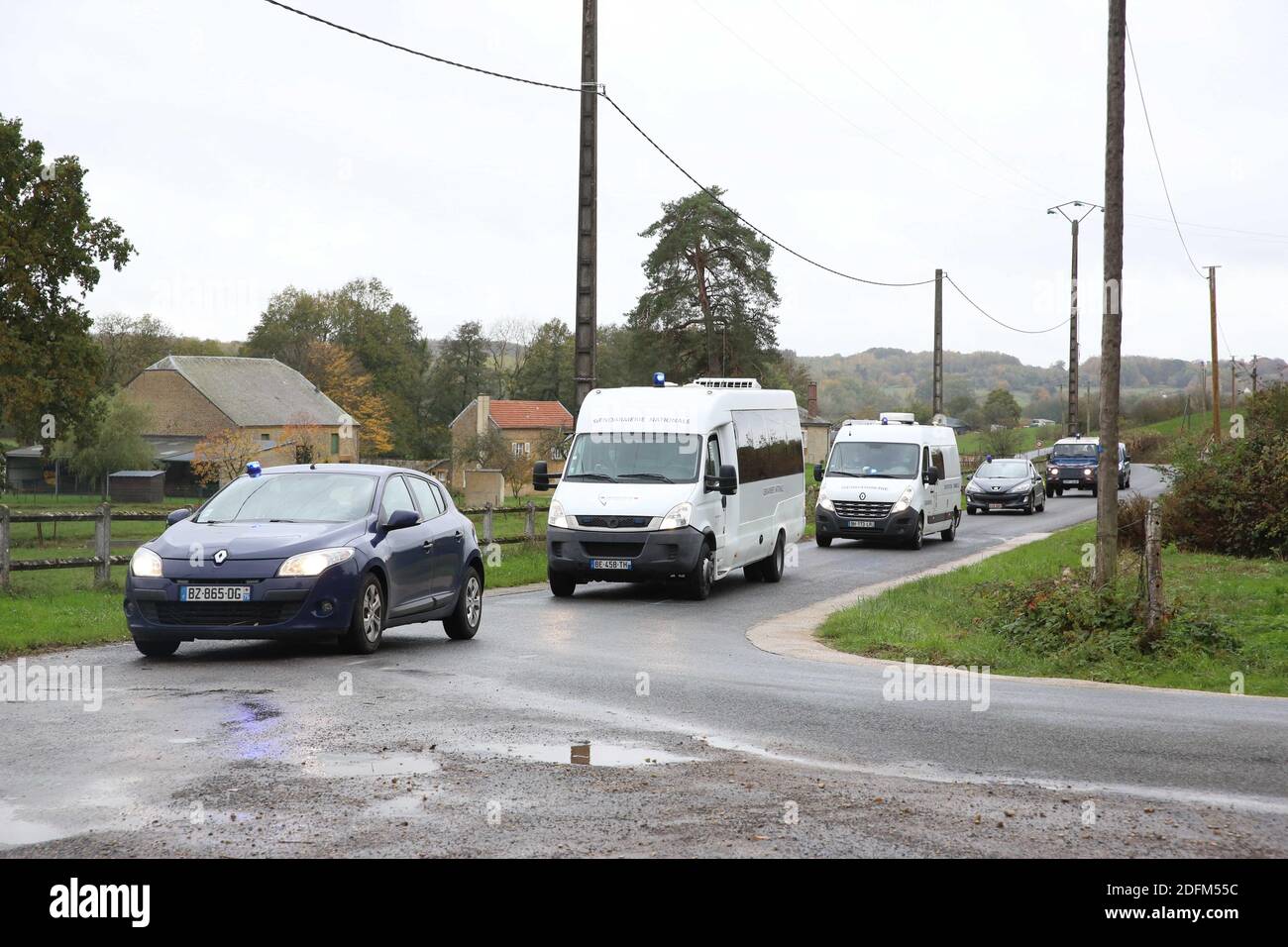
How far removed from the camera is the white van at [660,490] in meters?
19.1

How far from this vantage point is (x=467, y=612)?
14492 millimetres

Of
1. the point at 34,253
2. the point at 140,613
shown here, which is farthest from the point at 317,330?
the point at 140,613

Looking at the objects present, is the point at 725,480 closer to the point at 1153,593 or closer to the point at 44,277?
the point at 1153,593

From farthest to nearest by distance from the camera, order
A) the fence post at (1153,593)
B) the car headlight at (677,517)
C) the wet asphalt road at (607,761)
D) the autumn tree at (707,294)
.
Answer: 1. the autumn tree at (707,294)
2. the car headlight at (677,517)
3. the fence post at (1153,593)
4. the wet asphalt road at (607,761)

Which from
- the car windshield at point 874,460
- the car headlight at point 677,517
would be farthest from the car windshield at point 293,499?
the car windshield at point 874,460

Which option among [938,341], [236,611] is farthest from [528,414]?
[236,611]

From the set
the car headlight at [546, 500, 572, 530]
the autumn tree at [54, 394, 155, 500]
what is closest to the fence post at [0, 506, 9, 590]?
the car headlight at [546, 500, 572, 530]

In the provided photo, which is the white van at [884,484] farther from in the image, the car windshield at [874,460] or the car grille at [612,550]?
the car grille at [612,550]

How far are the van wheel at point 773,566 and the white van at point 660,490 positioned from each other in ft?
1.76

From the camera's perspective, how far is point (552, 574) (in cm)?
1964

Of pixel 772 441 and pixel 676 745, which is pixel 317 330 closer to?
pixel 772 441

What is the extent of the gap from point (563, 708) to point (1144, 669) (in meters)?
5.67

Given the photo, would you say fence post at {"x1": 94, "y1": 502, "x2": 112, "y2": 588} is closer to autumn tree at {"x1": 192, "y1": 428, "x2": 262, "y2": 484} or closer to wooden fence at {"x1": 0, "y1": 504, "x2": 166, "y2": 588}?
wooden fence at {"x1": 0, "y1": 504, "x2": 166, "y2": 588}

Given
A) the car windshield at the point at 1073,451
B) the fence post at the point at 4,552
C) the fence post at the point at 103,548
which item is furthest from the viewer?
the car windshield at the point at 1073,451
